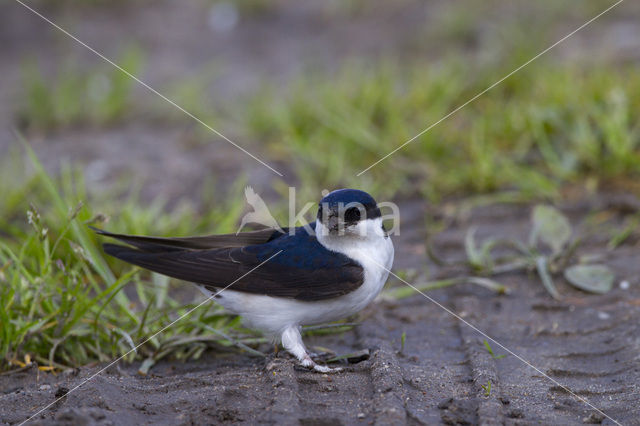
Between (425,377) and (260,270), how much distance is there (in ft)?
2.50

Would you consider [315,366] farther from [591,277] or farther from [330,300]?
[591,277]

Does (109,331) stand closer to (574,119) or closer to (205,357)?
(205,357)

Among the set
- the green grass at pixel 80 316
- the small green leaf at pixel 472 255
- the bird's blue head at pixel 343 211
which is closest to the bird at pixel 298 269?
the bird's blue head at pixel 343 211

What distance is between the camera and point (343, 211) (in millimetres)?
2818

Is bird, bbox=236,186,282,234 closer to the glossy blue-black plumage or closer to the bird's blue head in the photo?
the glossy blue-black plumage

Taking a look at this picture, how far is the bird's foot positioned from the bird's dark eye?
54 centimetres

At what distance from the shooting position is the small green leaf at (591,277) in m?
3.53

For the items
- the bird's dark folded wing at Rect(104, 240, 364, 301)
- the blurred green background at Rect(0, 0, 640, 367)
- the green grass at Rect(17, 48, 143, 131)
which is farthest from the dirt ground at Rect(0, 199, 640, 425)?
the green grass at Rect(17, 48, 143, 131)

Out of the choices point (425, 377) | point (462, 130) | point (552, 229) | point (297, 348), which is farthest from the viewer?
point (462, 130)

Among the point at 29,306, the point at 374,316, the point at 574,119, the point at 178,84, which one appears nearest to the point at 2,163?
the point at 178,84

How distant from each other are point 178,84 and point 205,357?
458 cm

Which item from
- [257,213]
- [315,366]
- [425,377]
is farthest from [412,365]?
[257,213]

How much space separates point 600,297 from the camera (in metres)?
3.49

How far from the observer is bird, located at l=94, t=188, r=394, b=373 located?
2830 millimetres
